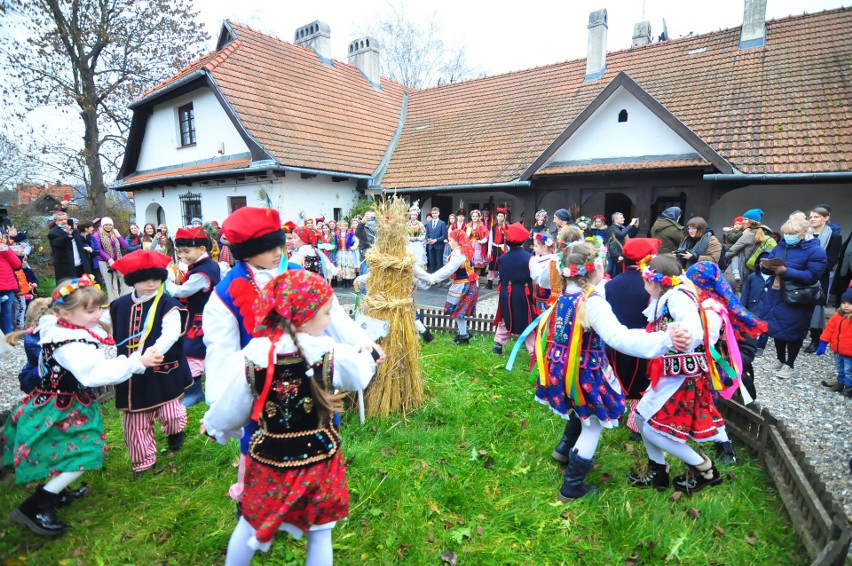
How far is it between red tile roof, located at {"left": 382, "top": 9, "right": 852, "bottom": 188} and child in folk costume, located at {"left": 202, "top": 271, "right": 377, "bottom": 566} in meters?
10.3

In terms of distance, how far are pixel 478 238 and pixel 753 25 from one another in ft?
32.3

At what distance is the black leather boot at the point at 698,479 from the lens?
9.90 feet

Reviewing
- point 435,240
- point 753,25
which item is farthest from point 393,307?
point 753,25

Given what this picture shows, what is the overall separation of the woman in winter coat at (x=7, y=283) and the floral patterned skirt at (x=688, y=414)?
28.5 ft

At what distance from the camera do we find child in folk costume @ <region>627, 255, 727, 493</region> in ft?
9.19

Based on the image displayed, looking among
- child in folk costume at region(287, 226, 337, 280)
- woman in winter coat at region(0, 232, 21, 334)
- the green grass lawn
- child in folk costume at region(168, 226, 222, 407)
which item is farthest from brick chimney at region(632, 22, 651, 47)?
woman in winter coat at region(0, 232, 21, 334)

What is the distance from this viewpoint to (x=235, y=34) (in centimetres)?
1420

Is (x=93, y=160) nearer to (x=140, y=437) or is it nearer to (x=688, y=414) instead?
(x=140, y=437)

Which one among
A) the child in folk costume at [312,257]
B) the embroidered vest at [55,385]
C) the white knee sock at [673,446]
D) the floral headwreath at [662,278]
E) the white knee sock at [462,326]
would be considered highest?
the floral headwreath at [662,278]

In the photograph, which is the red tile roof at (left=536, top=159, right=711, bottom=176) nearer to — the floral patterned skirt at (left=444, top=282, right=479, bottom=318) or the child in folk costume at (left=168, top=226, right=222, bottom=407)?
the floral patterned skirt at (left=444, top=282, right=479, bottom=318)

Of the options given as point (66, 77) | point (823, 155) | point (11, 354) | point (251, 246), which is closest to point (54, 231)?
point (11, 354)

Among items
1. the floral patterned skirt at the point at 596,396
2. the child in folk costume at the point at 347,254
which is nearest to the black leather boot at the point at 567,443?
the floral patterned skirt at the point at 596,396

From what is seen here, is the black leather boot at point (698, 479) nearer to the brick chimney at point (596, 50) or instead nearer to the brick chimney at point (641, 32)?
the brick chimney at point (596, 50)

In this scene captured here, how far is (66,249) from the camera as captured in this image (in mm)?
8148
